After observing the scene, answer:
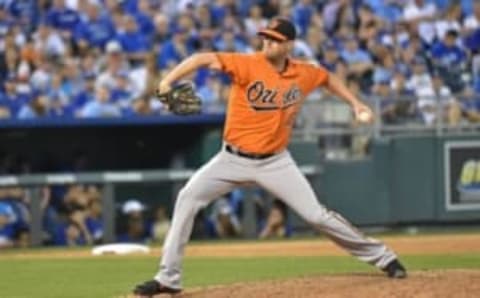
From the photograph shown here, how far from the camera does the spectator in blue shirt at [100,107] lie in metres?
16.1

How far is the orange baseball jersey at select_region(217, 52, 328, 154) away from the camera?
8461mm

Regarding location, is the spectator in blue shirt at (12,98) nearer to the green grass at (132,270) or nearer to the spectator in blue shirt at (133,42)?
the spectator in blue shirt at (133,42)

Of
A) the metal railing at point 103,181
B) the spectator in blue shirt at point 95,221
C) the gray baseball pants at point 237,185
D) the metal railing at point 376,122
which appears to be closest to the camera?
the gray baseball pants at point 237,185

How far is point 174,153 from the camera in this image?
1728cm

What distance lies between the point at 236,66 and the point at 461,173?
993cm

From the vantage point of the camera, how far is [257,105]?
27.9 feet

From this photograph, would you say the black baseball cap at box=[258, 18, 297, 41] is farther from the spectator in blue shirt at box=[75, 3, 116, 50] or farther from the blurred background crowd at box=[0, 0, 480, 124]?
the spectator in blue shirt at box=[75, 3, 116, 50]

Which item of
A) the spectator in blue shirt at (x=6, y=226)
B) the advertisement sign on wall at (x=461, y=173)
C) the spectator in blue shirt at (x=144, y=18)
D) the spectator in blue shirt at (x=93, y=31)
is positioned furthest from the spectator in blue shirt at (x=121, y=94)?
the advertisement sign on wall at (x=461, y=173)

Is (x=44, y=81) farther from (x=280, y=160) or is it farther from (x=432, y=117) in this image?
(x=280, y=160)

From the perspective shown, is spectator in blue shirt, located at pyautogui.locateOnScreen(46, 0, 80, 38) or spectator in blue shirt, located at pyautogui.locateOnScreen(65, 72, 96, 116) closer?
spectator in blue shirt, located at pyautogui.locateOnScreen(65, 72, 96, 116)

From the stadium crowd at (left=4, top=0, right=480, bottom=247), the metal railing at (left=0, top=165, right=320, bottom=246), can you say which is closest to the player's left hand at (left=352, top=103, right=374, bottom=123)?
the metal railing at (left=0, top=165, right=320, bottom=246)

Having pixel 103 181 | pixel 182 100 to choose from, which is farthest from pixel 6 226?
pixel 182 100

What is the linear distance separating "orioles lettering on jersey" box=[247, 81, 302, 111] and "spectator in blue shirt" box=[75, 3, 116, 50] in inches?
365

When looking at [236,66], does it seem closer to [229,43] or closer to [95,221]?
[95,221]
